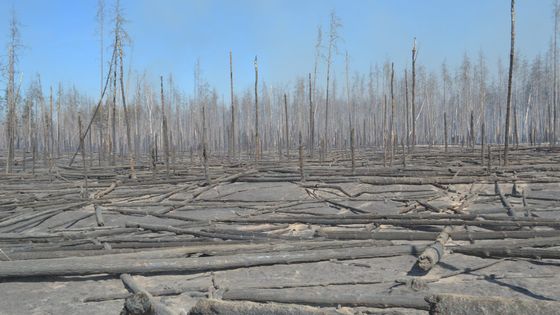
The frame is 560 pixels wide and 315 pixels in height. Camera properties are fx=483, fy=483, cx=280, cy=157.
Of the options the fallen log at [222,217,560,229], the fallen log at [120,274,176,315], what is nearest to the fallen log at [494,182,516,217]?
the fallen log at [222,217,560,229]

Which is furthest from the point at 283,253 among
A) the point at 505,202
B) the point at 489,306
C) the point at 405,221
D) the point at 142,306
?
the point at 505,202

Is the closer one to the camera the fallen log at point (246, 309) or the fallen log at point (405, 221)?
the fallen log at point (246, 309)

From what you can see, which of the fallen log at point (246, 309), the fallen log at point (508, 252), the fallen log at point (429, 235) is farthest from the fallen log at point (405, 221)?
the fallen log at point (246, 309)

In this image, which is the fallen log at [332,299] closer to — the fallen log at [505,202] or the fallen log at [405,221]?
the fallen log at [405,221]

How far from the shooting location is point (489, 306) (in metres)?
1.92

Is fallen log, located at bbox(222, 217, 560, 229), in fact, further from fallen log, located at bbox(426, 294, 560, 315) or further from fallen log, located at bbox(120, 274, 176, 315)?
fallen log, located at bbox(120, 274, 176, 315)

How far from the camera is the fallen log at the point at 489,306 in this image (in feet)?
6.29

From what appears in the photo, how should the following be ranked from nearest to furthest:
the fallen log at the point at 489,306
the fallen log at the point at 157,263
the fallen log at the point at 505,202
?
the fallen log at the point at 489,306
the fallen log at the point at 157,263
the fallen log at the point at 505,202

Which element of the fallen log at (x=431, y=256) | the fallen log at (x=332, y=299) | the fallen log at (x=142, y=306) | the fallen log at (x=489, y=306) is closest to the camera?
the fallen log at (x=489, y=306)

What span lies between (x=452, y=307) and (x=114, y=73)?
45.3 ft

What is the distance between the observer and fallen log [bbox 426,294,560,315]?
1916 mm

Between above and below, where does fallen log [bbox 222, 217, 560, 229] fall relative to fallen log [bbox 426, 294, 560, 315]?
below

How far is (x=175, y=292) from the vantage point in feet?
12.1

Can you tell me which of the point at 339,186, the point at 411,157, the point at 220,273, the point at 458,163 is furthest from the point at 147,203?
the point at 411,157
